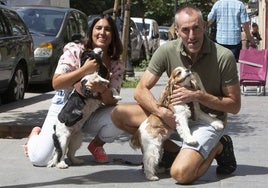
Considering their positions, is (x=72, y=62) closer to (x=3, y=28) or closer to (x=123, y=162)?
(x=123, y=162)

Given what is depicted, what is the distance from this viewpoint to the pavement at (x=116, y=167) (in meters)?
5.74

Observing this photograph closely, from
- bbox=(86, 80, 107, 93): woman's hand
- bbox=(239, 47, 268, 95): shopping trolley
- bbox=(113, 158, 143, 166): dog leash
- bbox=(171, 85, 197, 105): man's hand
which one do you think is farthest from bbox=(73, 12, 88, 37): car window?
bbox=(171, 85, 197, 105): man's hand

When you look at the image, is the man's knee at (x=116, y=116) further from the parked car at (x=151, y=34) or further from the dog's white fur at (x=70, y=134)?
the parked car at (x=151, y=34)

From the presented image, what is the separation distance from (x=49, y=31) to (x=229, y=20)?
4254mm

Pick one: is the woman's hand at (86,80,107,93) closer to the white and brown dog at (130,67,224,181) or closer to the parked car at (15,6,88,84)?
the white and brown dog at (130,67,224,181)

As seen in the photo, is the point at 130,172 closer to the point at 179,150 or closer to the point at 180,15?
the point at 179,150

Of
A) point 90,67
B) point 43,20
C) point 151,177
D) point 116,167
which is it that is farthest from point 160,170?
point 43,20

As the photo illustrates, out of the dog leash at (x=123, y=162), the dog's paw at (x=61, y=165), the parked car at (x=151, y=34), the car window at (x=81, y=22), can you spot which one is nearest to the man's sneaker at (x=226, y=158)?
the dog leash at (x=123, y=162)

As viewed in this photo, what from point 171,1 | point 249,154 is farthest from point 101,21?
point 171,1

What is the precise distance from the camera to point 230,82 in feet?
18.6

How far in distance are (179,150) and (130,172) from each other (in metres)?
0.51

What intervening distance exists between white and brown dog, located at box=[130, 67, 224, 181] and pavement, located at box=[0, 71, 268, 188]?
0.23 meters

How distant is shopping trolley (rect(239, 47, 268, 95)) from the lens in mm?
12516

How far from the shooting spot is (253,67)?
12.6m
